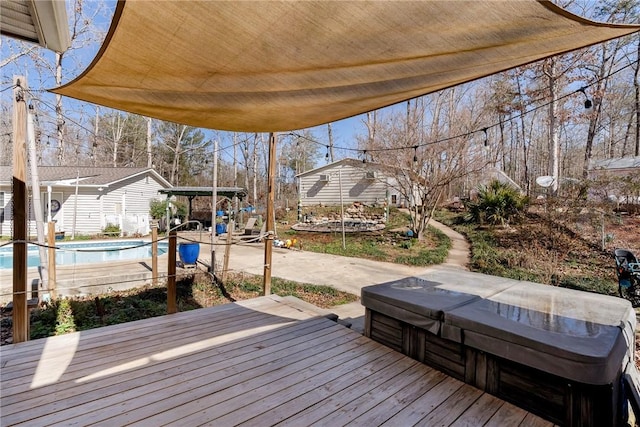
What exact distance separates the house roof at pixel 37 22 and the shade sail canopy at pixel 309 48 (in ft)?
1.34

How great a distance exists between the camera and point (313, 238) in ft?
41.1

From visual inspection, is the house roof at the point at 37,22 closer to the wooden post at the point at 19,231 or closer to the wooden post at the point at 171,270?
the wooden post at the point at 19,231

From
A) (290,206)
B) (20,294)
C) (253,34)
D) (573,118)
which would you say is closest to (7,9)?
(253,34)

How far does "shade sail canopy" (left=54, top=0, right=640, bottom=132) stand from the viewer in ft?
4.89

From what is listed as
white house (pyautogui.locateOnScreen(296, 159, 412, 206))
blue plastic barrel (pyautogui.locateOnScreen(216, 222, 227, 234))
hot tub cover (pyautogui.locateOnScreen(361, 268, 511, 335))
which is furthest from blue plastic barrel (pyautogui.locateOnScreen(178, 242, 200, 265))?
white house (pyautogui.locateOnScreen(296, 159, 412, 206))

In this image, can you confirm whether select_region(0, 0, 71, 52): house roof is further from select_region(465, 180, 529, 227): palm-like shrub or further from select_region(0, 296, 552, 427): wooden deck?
select_region(465, 180, 529, 227): palm-like shrub

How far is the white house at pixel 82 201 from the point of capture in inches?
496

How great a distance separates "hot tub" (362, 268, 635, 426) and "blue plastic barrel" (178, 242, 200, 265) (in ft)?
16.0

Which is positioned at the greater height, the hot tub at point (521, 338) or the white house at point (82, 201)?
the white house at point (82, 201)

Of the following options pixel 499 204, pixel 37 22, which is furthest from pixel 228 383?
pixel 499 204

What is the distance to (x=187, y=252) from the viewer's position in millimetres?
6617

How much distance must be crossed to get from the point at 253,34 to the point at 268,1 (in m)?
0.27

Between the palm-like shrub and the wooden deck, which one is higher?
the palm-like shrub

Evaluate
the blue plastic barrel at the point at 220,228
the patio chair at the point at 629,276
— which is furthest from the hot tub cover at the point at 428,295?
the blue plastic barrel at the point at 220,228
